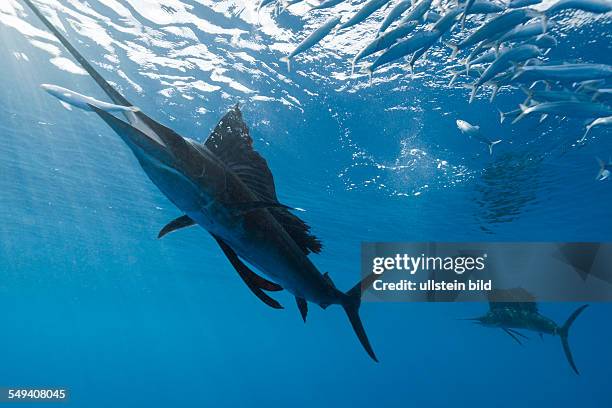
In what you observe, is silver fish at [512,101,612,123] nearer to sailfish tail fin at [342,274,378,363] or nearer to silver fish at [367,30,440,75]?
silver fish at [367,30,440,75]

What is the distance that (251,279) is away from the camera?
1.79 m

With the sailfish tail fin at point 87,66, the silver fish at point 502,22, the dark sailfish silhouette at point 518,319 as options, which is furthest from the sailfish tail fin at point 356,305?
the dark sailfish silhouette at point 518,319

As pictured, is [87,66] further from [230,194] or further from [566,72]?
[566,72]

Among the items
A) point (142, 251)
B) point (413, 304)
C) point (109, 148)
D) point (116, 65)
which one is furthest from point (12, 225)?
point (413, 304)

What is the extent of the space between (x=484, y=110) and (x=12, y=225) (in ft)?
95.9

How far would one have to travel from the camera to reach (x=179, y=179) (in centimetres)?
151

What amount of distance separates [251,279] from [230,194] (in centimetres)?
39

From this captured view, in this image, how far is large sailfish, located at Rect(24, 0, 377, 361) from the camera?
1.36 m

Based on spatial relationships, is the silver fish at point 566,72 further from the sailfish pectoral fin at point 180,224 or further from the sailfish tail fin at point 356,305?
the sailfish pectoral fin at point 180,224

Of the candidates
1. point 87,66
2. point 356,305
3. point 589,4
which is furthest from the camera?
point 589,4

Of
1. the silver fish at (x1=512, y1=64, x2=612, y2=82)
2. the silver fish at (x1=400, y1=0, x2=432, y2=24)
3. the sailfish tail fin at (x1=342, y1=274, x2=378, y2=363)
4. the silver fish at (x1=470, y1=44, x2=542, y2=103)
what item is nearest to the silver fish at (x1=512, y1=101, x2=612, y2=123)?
the silver fish at (x1=512, y1=64, x2=612, y2=82)

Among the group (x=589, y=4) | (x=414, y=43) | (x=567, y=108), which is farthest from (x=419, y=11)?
(x=567, y=108)

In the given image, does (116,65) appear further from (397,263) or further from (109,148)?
(397,263)

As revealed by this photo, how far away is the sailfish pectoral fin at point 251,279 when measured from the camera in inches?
70.0
